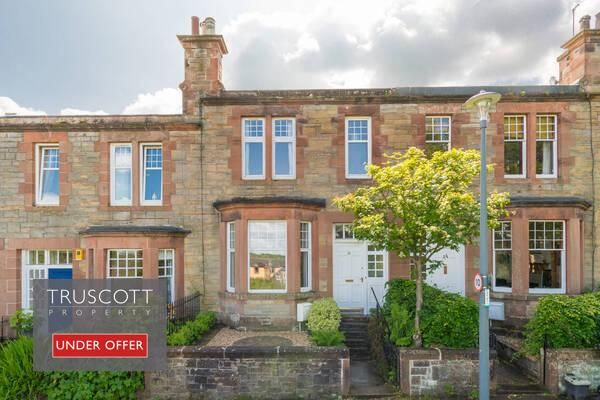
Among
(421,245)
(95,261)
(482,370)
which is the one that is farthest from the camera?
(95,261)

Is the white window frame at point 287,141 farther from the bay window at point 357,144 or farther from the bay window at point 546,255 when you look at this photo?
the bay window at point 546,255

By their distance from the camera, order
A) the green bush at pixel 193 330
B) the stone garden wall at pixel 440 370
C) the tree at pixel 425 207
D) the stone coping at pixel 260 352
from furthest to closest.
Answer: the green bush at pixel 193 330, the tree at pixel 425 207, the stone coping at pixel 260 352, the stone garden wall at pixel 440 370

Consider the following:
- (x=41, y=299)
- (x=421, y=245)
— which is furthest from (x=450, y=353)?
(x=41, y=299)

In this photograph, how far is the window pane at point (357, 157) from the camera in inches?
525

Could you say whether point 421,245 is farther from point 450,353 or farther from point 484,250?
point 450,353

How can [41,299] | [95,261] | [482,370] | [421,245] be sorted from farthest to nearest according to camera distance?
[95,261] → [41,299] → [421,245] → [482,370]

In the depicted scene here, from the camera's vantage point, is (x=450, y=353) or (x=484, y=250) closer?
(x=484, y=250)

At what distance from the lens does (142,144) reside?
44.7 ft

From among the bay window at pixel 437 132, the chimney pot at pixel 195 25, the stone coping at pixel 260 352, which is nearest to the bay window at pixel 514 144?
the bay window at pixel 437 132

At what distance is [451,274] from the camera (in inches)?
518

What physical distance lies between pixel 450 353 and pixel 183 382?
6.33 m

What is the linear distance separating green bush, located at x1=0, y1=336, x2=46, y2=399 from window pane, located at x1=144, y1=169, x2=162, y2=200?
240 inches

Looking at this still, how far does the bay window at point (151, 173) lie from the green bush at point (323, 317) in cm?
A: 681

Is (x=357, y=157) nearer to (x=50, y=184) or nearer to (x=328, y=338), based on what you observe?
(x=328, y=338)
